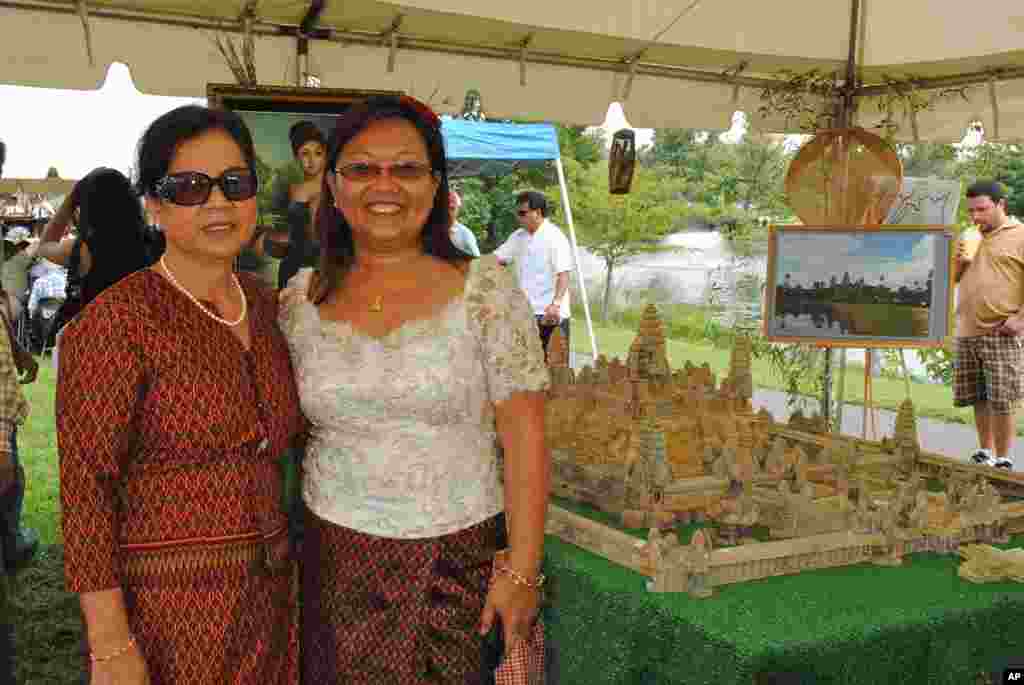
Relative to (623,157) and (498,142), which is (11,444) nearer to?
(623,157)

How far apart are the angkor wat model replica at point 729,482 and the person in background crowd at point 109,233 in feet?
5.16

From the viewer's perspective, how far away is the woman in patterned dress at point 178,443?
5.00ft

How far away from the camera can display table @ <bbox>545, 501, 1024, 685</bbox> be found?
6.06 feet

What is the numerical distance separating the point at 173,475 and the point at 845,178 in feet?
9.78

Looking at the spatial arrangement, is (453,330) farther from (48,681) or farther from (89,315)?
(48,681)

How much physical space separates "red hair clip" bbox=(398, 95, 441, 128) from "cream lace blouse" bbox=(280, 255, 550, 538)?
30cm

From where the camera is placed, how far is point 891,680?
194cm

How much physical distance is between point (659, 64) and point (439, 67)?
1103 millimetres

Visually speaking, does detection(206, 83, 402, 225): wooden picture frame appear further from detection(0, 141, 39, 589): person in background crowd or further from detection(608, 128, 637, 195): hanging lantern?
detection(608, 128, 637, 195): hanging lantern

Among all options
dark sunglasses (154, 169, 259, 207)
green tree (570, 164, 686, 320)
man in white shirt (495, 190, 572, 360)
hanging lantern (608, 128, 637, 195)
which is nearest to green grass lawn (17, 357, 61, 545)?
hanging lantern (608, 128, 637, 195)

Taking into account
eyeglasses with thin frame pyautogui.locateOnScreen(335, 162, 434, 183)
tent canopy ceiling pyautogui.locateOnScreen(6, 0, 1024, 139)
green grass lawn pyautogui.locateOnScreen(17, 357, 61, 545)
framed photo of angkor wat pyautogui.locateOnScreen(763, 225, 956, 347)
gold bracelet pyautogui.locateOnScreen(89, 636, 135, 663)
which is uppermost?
tent canopy ceiling pyautogui.locateOnScreen(6, 0, 1024, 139)

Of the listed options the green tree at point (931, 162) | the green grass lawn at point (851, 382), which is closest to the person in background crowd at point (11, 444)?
the green grass lawn at point (851, 382)

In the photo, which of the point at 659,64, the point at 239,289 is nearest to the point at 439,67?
the point at 659,64

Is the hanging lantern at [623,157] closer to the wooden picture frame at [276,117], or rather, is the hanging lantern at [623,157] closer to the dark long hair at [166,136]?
the wooden picture frame at [276,117]
